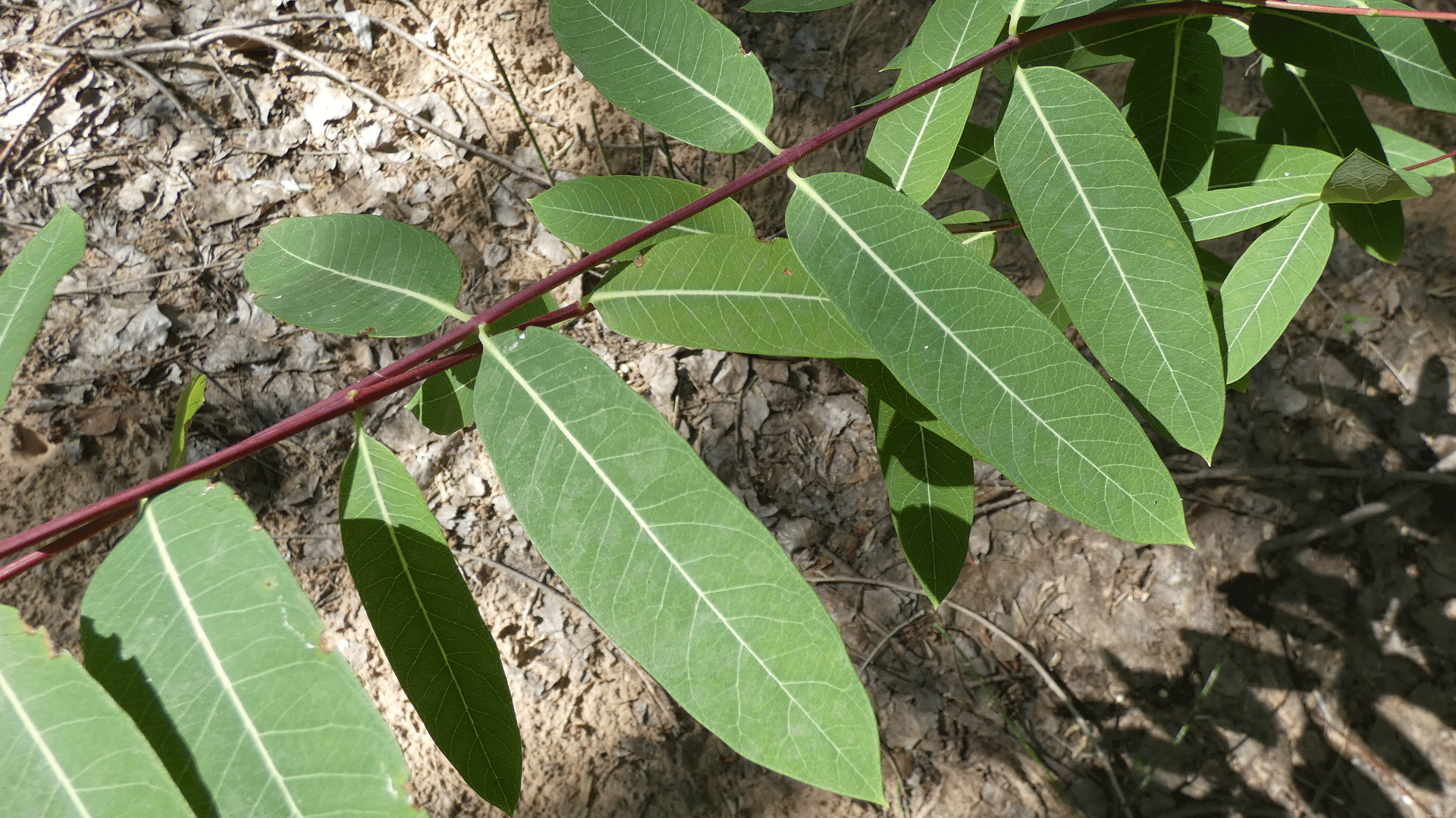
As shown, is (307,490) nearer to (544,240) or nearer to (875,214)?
(544,240)

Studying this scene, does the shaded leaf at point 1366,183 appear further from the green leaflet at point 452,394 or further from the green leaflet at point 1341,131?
the green leaflet at point 452,394

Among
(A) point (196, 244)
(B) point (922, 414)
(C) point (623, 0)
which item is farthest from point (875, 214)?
(A) point (196, 244)

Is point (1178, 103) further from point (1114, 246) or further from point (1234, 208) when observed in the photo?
point (1114, 246)

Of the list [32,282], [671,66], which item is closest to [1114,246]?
[671,66]

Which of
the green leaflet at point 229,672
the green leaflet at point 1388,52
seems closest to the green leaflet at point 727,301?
the green leaflet at point 229,672

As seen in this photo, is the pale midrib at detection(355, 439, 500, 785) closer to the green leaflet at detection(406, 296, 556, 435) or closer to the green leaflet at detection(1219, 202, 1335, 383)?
the green leaflet at detection(406, 296, 556, 435)

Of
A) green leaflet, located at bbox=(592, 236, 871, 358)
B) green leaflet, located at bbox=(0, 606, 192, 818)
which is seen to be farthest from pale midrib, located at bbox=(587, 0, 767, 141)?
green leaflet, located at bbox=(0, 606, 192, 818)
